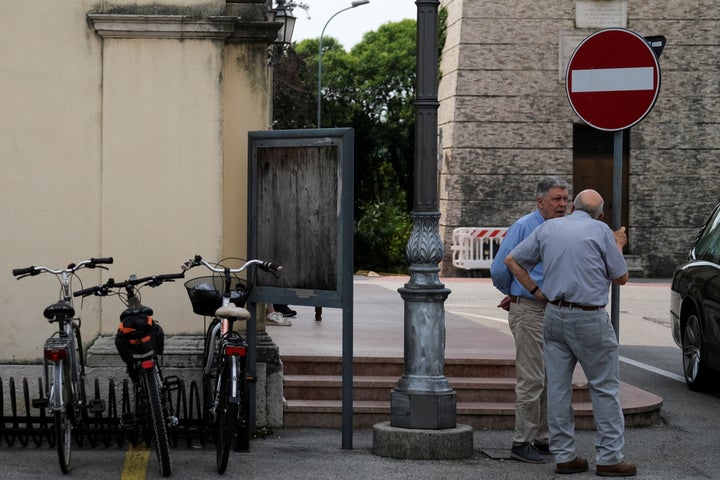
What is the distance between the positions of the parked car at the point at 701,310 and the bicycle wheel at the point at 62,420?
19.7 feet

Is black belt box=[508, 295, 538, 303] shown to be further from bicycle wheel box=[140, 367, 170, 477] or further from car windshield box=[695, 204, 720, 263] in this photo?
car windshield box=[695, 204, 720, 263]

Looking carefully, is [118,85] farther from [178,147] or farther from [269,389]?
[269,389]

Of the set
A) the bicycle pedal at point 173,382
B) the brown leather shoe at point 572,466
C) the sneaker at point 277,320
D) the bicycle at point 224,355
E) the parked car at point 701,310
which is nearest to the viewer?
the bicycle at point 224,355

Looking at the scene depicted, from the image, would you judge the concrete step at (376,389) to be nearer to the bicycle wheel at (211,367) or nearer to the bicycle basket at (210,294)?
the bicycle wheel at (211,367)

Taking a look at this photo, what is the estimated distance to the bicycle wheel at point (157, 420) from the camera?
784 centimetres

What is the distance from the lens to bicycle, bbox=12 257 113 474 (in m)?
7.93

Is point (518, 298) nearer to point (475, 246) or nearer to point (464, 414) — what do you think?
point (464, 414)

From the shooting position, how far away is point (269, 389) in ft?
31.9

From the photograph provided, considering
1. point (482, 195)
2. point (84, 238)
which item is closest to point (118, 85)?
point (84, 238)

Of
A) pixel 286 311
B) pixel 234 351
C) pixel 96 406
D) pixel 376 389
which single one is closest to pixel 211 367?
pixel 234 351

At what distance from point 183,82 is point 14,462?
287 cm

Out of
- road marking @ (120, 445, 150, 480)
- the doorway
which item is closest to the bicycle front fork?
road marking @ (120, 445, 150, 480)

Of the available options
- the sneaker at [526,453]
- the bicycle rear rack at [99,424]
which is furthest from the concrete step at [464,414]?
the sneaker at [526,453]

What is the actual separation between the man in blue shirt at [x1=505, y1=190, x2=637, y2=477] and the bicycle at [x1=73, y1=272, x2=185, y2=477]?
2.28m
